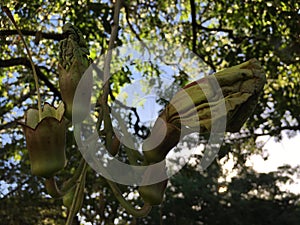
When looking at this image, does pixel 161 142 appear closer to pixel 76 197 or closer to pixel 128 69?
pixel 76 197

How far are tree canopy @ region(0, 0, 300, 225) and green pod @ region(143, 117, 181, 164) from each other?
0.96 m

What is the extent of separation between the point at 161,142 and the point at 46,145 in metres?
0.17

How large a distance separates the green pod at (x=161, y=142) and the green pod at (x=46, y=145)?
0.44 ft

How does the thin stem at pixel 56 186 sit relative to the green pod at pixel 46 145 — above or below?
below

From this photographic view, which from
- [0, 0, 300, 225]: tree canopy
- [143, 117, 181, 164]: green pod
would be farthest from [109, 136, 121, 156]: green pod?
Answer: [0, 0, 300, 225]: tree canopy

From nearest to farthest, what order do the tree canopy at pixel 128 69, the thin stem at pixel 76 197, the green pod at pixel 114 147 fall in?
the thin stem at pixel 76 197
the green pod at pixel 114 147
the tree canopy at pixel 128 69

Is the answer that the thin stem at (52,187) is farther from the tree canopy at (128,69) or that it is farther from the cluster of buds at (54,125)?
the tree canopy at (128,69)

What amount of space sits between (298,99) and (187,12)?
156 centimetres

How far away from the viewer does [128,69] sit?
2719 millimetres

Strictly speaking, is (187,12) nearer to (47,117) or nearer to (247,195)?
(47,117)

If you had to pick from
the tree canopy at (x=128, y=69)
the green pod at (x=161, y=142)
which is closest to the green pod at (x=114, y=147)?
the green pod at (x=161, y=142)

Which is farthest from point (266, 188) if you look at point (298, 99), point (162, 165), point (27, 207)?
point (162, 165)

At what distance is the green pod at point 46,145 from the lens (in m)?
0.74

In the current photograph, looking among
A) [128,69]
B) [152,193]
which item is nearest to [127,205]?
[152,193]
